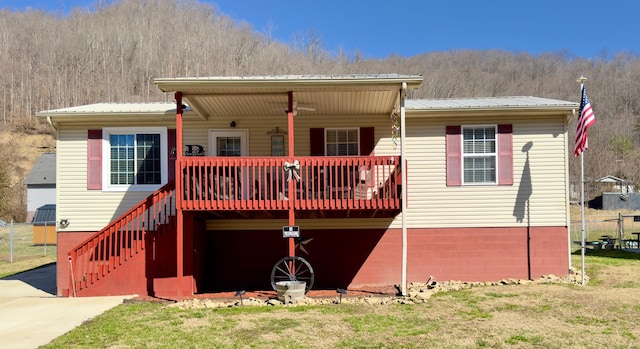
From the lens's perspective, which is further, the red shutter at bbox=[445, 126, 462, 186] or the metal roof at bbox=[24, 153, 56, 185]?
the metal roof at bbox=[24, 153, 56, 185]

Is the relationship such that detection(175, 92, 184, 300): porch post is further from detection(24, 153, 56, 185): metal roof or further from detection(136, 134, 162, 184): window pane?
detection(24, 153, 56, 185): metal roof

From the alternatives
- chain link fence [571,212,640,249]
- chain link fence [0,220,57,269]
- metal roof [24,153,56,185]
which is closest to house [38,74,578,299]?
chain link fence [0,220,57,269]

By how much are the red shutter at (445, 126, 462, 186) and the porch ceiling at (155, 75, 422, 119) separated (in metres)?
1.63

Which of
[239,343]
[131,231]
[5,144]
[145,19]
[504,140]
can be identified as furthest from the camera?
[145,19]

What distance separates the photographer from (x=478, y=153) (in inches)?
529

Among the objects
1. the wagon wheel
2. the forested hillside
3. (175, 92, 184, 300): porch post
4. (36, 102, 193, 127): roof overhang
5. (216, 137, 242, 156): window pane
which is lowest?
the wagon wheel

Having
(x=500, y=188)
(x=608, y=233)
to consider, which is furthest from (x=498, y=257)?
(x=608, y=233)

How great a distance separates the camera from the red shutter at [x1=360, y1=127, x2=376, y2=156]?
45.1ft

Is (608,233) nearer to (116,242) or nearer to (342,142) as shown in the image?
(342,142)

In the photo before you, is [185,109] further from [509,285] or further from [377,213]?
[509,285]

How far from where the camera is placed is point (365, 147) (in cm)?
1377

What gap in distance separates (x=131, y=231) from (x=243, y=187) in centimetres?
292

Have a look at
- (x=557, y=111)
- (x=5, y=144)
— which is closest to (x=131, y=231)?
(x=557, y=111)

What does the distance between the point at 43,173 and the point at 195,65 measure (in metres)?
29.7
